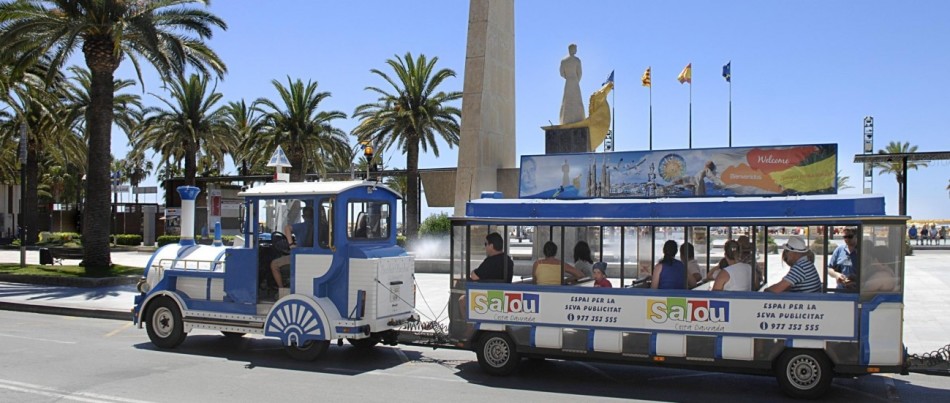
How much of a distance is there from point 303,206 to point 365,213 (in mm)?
830

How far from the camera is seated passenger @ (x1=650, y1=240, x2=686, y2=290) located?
875 centimetres

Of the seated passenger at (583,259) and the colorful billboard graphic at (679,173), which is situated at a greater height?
the colorful billboard graphic at (679,173)

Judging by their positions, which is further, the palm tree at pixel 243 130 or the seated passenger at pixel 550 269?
the palm tree at pixel 243 130

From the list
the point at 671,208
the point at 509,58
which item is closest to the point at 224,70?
the point at 509,58

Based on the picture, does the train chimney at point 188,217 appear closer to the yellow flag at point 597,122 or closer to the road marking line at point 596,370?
the road marking line at point 596,370

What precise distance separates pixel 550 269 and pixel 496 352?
1197 mm

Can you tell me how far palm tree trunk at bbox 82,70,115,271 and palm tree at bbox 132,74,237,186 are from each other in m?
15.5

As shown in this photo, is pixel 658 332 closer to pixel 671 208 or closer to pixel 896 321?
pixel 671 208

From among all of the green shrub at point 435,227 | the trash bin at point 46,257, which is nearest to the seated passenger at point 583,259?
the trash bin at point 46,257

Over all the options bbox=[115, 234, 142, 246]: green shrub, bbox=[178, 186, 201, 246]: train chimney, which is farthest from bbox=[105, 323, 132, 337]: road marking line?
bbox=[115, 234, 142, 246]: green shrub

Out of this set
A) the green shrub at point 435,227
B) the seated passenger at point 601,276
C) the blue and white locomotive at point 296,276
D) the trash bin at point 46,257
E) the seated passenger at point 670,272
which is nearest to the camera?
the seated passenger at point 670,272

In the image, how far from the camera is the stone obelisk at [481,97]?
26453 mm

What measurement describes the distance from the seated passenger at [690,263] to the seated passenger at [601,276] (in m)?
0.89

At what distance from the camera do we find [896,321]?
784 cm
